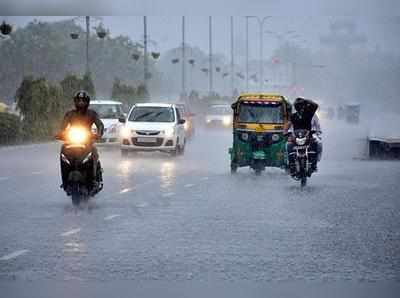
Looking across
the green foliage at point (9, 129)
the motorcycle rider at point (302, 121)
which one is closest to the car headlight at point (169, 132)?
the green foliage at point (9, 129)

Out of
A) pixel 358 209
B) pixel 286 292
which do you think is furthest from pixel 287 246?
pixel 358 209

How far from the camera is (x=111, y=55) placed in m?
136

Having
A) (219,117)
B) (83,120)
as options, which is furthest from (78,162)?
(219,117)

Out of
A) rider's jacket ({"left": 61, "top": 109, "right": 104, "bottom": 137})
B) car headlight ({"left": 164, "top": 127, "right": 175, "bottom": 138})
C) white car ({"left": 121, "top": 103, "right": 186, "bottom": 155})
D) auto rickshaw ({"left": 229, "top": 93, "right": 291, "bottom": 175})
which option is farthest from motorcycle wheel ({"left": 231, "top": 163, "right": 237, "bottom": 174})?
rider's jacket ({"left": 61, "top": 109, "right": 104, "bottom": 137})

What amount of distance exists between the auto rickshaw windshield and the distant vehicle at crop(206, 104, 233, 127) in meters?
41.7

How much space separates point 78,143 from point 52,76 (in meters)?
102

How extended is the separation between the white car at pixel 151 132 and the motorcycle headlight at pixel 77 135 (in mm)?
16035

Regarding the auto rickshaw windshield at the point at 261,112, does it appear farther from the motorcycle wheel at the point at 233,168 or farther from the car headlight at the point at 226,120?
the car headlight at the point at 226,120

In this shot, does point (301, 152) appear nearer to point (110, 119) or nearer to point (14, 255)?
point (14, 255)

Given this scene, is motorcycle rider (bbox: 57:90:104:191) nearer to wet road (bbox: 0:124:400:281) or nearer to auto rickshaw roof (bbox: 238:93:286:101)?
wet road (bbox: 0:124:400:281)

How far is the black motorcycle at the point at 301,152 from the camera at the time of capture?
24.3 m

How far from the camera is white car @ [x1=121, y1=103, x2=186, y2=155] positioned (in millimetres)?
35844

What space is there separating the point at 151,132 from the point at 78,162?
16.7m

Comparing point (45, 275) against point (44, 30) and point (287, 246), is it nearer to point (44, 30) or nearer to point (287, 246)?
point (287, 246)
